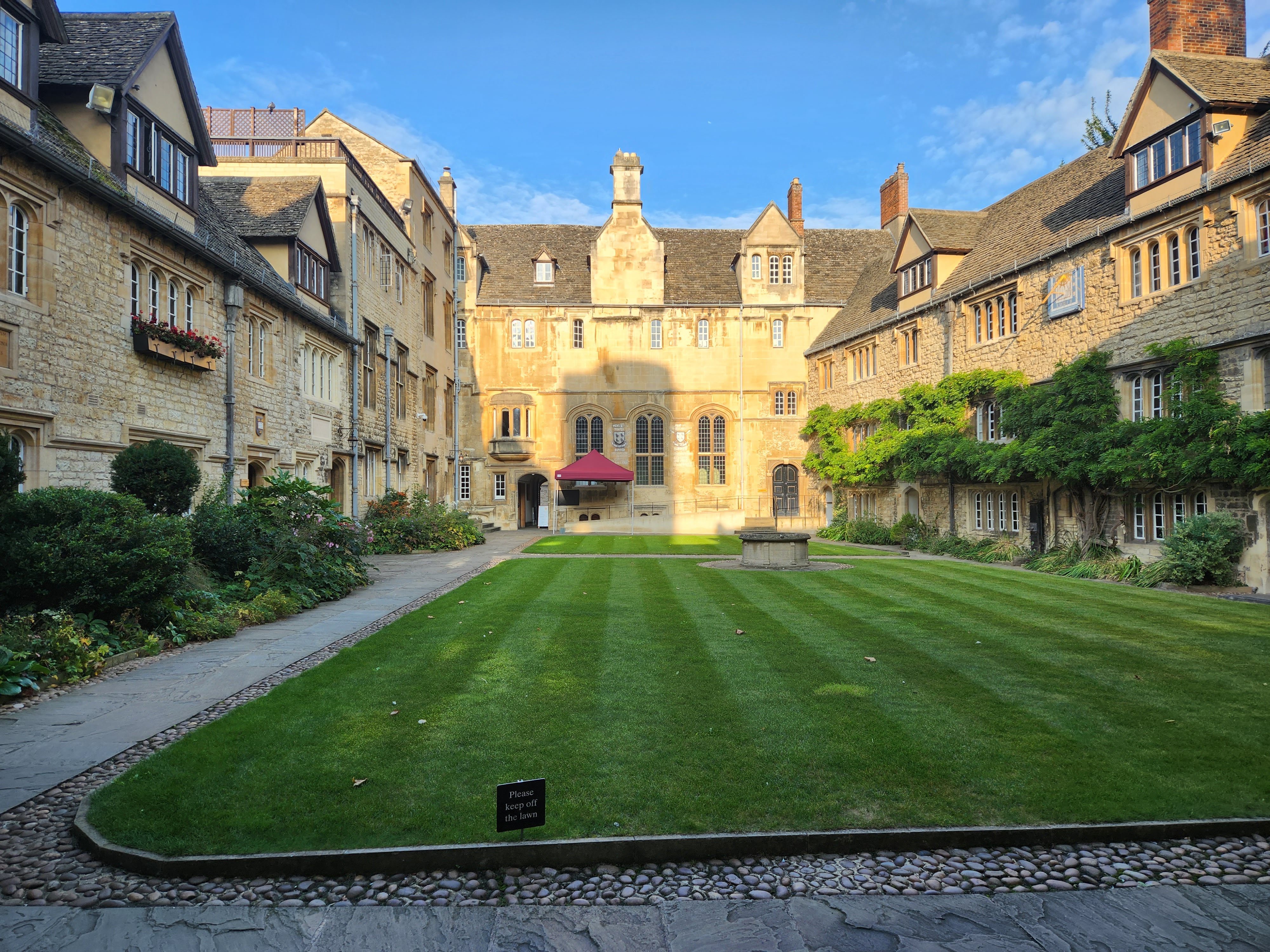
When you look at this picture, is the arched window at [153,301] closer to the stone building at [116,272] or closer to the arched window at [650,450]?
the stone building at [116,272]

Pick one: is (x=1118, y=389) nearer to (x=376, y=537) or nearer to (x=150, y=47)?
(x=376, y=537)

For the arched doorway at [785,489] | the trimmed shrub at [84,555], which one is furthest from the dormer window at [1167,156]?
the arched doorway at [785,489]

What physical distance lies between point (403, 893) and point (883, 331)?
29.0 metres

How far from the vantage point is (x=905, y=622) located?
33.9 ft

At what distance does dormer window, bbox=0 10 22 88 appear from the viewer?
10.7m

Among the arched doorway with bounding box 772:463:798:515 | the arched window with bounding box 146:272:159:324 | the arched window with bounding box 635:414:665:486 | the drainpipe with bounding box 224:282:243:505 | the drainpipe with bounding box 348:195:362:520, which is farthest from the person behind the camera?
the arched doorway with bounding box 772:463:798:515

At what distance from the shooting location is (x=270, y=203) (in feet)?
67.0

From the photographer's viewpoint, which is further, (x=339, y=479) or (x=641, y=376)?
(x=641, y=376)

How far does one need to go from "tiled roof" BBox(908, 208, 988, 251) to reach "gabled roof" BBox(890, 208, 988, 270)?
0.01 m

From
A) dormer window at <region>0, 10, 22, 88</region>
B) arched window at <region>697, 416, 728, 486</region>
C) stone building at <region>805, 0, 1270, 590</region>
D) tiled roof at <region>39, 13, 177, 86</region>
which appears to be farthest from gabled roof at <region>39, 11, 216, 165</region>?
arched window at <region>697, 416, 728, 486</region>

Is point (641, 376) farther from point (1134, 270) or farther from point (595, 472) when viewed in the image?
point (1134, 270)

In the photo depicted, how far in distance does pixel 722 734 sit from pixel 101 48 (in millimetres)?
16180

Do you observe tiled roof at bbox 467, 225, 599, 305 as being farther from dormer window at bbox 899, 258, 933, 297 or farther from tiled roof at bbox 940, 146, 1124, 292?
tiled roof at bbox 940, 146, 1124, 292

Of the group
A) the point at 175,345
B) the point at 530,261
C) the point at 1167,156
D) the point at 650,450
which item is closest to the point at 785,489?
the point at 650,450
